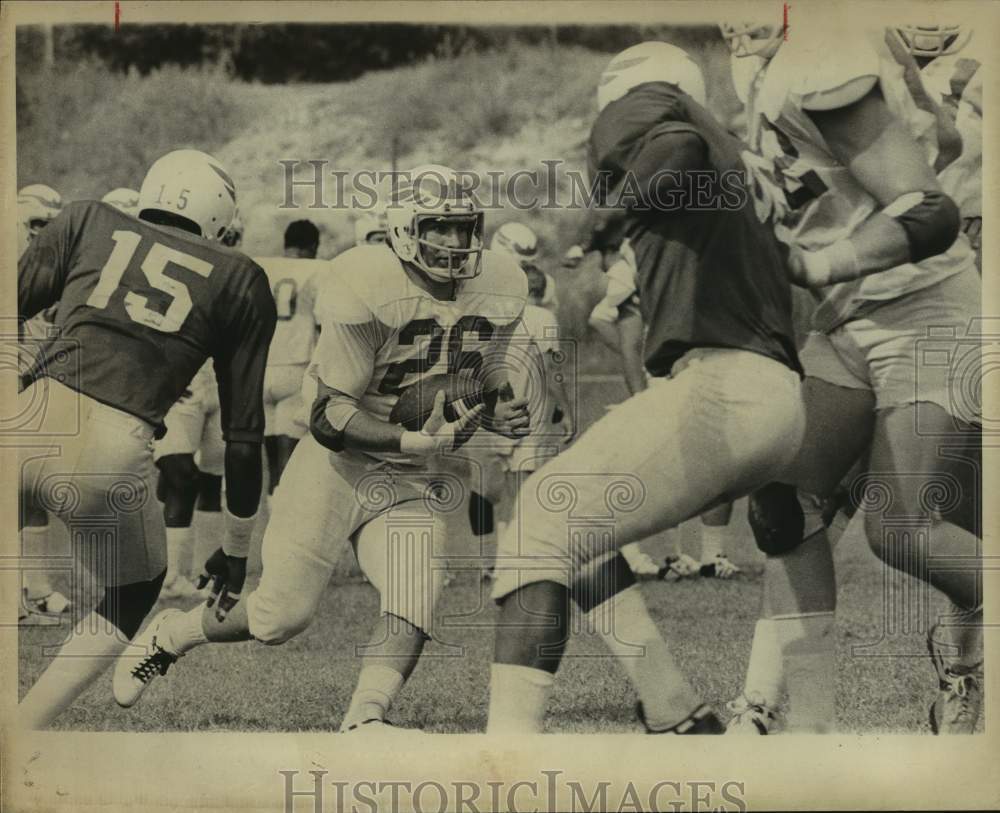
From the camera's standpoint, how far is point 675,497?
600 cm

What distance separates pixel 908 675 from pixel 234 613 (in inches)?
88.4

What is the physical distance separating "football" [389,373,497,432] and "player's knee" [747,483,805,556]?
995 mm

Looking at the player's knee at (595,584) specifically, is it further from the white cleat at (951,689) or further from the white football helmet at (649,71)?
the white football helmet at (649,71)

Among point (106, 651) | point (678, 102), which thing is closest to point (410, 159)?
point (678, 102)

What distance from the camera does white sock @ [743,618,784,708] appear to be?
20.0ft

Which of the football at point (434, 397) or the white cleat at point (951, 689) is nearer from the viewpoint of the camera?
the football at point (434, 397)

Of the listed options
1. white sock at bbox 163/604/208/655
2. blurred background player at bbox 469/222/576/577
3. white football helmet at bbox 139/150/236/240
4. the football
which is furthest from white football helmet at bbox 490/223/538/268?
white sock at bbox 163/604/208/655

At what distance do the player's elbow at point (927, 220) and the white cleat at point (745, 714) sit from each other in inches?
61.1

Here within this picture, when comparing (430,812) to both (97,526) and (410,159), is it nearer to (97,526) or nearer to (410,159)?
(97,526)

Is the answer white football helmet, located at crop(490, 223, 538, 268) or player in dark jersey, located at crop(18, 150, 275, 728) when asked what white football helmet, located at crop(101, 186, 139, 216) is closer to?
player in dark jersey, located at crop(18, 150, 275, 728)

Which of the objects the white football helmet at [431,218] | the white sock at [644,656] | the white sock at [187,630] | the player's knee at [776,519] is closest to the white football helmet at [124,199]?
the white football helmet at [431,218]

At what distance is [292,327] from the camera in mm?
6023

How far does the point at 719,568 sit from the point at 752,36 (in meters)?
1.76

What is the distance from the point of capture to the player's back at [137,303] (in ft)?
19.6
